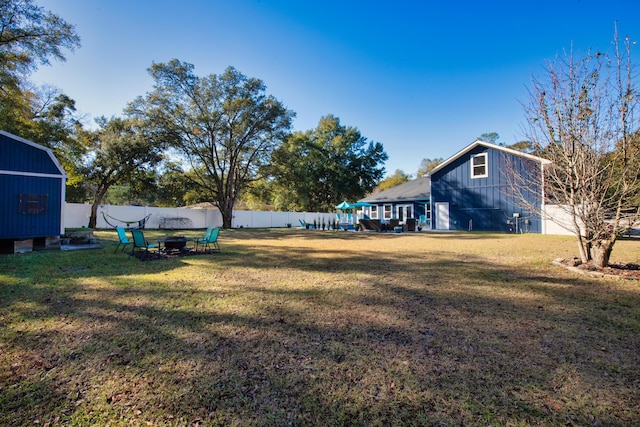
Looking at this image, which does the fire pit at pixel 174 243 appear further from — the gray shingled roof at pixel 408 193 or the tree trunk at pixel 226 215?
the gray shingled roof at pixel 408 193

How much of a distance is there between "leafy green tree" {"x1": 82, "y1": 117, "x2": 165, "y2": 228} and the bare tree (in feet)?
78.2

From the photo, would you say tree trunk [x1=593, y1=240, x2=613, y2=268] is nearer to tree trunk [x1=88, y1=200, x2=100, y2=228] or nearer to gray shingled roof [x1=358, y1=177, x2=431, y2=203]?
gray shingled roof [x1=358, y1=177, x2=431, y2=203]

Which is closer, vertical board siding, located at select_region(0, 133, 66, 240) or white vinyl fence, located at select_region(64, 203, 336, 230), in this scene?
vertical board siding, located at select_region(0, 133, 66, 240)

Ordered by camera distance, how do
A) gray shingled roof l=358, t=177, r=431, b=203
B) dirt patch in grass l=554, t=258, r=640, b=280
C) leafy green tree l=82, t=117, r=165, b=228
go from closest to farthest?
1. dirt patch in grass l=554, t=258, r=640, b=280
2. leafy green tree l=82, t=117, r=165, b=228
3. gray shingled roof l=358, t=177, r=431, b=203

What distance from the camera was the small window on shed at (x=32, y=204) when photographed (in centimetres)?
934

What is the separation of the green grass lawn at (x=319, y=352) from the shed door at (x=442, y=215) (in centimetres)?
1651

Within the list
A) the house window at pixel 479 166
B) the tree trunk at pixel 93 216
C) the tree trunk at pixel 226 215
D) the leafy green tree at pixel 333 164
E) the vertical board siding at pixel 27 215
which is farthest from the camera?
the leafy green tree at pixel 333 164

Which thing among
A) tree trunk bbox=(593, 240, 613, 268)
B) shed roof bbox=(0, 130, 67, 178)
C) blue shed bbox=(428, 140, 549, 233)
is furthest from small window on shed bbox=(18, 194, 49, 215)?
blue shed bbox=(428, 140, 549, 233)

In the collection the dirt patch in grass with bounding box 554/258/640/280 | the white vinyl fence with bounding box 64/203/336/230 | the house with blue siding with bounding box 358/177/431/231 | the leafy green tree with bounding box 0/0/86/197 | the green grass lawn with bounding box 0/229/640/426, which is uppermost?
the leafy green tree with bounding box 0/0/86/197

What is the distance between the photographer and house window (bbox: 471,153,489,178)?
19828mm

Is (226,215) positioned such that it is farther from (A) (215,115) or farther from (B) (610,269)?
(B) (610,269)

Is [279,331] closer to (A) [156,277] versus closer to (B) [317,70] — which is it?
(A) [156,277]

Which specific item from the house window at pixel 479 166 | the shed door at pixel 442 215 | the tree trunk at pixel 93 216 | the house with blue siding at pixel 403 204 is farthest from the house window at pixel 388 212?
the tree trunk at pixel 93 216

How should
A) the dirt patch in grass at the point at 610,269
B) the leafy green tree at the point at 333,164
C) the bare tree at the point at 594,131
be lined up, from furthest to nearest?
the leafy green tree at the point at 333,164
the bare tree at the point at 594,131
the dirt patch in grass at the point at 610,269
